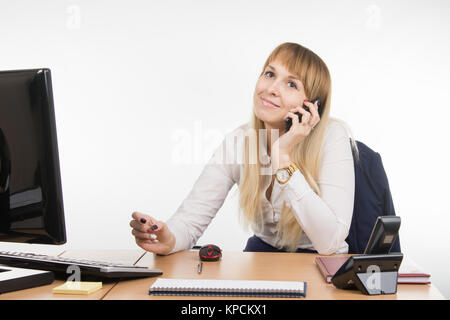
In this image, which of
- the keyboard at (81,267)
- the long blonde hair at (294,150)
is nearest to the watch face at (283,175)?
the long blonde hair at (294,150)

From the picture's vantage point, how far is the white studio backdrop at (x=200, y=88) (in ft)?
10.5

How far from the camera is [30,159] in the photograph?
97 cm

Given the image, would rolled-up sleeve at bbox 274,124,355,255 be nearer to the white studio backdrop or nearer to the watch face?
the watch face

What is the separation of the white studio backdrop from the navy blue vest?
59.8 inches

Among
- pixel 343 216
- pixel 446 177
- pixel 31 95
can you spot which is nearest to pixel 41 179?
pixel 31 95

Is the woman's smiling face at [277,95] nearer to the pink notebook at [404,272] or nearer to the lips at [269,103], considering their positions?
the lips at [269,103]

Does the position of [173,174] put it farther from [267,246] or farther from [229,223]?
[267,246]

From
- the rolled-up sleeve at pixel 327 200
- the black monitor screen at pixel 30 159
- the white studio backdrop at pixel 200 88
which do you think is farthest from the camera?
the white studio backdrop at pixel 200 88

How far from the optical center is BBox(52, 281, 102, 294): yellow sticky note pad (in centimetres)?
99

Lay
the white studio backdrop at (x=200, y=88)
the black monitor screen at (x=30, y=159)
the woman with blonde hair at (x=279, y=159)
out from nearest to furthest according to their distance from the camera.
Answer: the black monitor screen at (x=30, y=159)
the woman with blonde hair at (x=279, y=159)
the white studio backdrop at (x=200, y=88)

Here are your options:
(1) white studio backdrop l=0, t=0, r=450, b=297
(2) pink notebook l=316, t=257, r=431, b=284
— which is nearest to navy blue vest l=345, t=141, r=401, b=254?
(2) pink notebook l=316, t=257, r=431, b=284

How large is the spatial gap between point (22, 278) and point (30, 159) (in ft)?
0.87

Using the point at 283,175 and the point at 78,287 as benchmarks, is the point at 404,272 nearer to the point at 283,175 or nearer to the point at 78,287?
the point at 283,175
